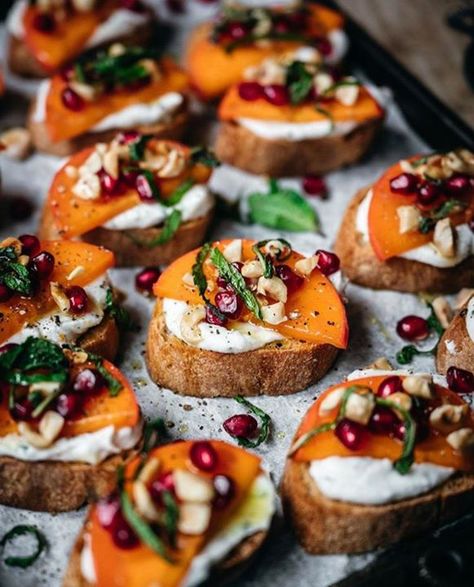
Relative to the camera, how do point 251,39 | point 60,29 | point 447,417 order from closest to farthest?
point 447,417
point 251,39
point 60,29

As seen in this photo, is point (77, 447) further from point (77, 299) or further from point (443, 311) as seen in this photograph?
point (443, 311)

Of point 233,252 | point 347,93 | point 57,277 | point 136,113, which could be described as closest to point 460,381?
point 233,252

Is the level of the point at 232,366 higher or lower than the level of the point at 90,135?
lower

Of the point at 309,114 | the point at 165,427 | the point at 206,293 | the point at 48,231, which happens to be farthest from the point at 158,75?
the point at 165,427

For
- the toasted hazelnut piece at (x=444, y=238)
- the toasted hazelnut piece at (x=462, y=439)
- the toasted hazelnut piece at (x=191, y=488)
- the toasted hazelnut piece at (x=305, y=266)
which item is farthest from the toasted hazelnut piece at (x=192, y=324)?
the toasted hazelnut piece at (x=444, y=238)

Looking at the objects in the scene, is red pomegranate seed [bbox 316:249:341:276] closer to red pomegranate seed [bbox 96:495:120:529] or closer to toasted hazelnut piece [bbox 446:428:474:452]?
toasted hazelnut piece [bbox 446:428:474:452]

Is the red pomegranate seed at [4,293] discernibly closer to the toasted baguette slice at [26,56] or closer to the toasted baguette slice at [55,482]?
the toasted baguette slice at [55,482]
